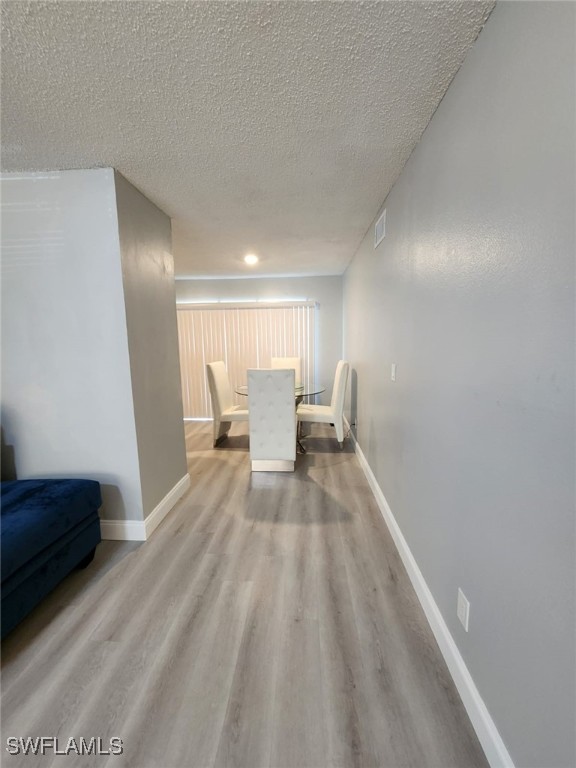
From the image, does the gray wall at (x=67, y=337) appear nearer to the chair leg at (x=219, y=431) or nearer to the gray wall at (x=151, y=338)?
the gray wall at (x=151, y=338)

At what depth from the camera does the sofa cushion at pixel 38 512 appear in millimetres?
1247

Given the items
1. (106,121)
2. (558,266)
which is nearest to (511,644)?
(558,266)

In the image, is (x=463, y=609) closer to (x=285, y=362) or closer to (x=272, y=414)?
(x=272, y=414)

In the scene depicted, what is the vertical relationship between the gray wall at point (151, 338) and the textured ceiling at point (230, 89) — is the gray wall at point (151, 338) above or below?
below

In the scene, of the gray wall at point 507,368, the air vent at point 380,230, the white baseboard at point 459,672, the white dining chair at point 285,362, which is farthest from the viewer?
the white dining chair at point 285,362

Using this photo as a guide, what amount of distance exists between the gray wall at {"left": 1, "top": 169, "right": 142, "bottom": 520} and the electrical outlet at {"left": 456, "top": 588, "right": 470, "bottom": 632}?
1832 millimetres

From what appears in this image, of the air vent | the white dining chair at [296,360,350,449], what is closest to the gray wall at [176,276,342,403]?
the white dining chair at [296,360,350,449]

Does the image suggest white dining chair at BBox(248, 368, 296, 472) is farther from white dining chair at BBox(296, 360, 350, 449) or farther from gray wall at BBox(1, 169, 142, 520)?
gray wall at BBox(1, 169, 142, 520)

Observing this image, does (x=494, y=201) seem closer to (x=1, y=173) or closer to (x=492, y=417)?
(x=492, y=417)

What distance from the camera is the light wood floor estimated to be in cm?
93

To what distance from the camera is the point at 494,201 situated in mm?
869

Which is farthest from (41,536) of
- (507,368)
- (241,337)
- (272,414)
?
(241,337)

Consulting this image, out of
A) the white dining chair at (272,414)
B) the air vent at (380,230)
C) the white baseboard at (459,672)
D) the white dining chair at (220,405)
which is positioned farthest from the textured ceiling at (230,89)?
the white baseboard at (459,672)

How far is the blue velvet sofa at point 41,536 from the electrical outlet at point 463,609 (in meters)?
1.80
